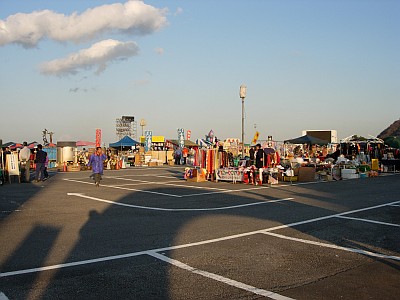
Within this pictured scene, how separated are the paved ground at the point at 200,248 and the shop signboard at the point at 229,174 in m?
6.41

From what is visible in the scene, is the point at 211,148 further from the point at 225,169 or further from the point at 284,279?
the point at 284,279

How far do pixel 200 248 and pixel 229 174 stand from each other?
→ 13.9 meters

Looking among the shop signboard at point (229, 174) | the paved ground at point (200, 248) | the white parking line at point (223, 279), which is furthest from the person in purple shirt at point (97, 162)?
the white parking line at point (223, 279)

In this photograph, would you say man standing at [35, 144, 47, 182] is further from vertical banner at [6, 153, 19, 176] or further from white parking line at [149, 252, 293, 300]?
white parking line at [149, 252, 293, 300]

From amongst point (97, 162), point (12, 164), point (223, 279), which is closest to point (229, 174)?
point (97, 162)

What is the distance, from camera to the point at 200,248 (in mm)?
7984

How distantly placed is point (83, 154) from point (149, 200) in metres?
26.1

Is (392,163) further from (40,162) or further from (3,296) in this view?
(3,296)

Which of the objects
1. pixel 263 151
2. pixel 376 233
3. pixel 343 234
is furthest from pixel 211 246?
pixel 263 151

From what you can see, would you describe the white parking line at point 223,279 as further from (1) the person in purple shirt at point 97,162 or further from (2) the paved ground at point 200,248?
(1) the person in purple shirt at point 97,162

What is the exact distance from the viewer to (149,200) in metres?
14.9

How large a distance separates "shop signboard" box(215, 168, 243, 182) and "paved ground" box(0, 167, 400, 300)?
6.41 m

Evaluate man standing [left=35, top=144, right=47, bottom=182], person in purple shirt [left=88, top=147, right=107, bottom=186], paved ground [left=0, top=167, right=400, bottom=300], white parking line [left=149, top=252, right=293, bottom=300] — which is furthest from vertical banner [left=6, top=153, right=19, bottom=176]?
white parking line [left=149, top=252, right=293, bottom=300]

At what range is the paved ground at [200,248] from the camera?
571 centimetres
